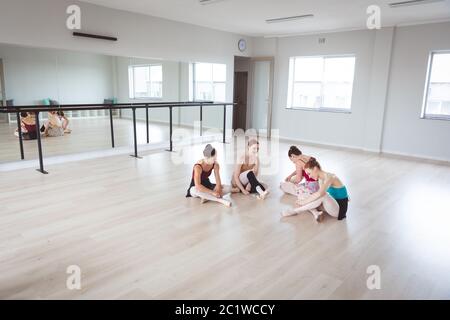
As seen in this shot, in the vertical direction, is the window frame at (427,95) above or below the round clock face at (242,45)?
below

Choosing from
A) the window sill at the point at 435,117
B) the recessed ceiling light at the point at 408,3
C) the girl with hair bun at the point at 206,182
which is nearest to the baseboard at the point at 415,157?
the window sill at the point at 435,117

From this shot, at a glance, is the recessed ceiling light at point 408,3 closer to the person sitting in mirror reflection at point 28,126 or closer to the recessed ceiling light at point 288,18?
the recessed ceiling light at point 288,18

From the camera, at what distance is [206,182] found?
3666mm

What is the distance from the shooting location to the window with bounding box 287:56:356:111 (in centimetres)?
711

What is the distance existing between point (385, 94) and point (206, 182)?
461 centimetres

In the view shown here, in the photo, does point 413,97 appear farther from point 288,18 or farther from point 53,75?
point 53,75

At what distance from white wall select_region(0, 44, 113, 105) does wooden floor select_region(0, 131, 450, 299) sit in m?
1.94

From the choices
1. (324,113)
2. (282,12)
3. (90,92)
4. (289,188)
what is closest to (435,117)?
(324,113)

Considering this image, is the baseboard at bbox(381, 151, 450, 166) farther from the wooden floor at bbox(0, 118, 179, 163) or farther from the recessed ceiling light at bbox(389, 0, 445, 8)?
the wooden floor at bbox(0, 118, 179, 163)

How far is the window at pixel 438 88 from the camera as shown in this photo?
5.92 m

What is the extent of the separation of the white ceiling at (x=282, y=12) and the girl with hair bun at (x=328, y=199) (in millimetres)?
2919

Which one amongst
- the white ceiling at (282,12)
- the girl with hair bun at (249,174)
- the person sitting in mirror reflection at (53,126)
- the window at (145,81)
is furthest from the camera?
the person sitting in mirror reflection at (53,126)

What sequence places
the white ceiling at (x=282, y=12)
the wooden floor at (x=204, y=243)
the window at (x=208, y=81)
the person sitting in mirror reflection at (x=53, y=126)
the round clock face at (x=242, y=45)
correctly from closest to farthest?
the wooden floor at (x=204, y=243) < the white ceiling at (x=282, y=12) < the person sitting in mirror reflection at (x=53, y=126) < the window at (x=208, y=81) < the round clock face at (x=242, y=45)
